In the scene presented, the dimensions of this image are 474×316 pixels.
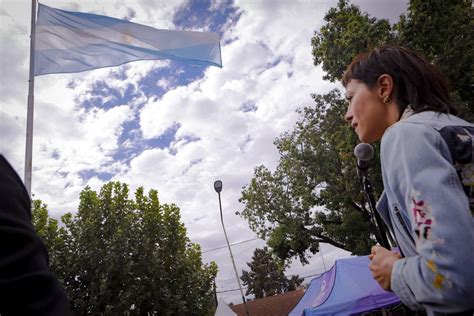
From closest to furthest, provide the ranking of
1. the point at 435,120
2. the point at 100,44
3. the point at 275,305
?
the point at 435,120 → the point at 100,44 → the point at 275,305

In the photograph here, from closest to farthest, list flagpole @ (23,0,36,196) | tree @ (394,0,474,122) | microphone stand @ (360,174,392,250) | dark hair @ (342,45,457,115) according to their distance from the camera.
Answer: dark hair @ (342,45,457,115) → microphone stand @ (360,174,392,250) → flagpole @ (23,0,36,196) → tree @ (394,0,474,122)

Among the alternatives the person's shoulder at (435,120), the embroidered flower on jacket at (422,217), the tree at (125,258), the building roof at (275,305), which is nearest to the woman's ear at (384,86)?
the person's shoulder at (435,120)

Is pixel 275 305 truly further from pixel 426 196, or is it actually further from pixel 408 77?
pixel 426 196

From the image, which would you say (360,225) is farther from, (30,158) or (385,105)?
(385,105)

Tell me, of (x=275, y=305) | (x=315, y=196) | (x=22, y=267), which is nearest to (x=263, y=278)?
(x=275, y=305)

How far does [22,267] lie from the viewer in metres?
0.67

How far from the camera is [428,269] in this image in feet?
2.96

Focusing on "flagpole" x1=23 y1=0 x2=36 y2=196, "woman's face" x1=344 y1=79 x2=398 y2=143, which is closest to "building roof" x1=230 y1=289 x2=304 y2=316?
"flagpole" x1=23 y1=0 x2=36 y2=196

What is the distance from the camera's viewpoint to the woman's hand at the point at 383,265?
1.10m

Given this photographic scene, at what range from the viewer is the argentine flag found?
6680 mm

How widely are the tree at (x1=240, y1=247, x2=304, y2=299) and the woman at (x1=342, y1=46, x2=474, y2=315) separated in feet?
209

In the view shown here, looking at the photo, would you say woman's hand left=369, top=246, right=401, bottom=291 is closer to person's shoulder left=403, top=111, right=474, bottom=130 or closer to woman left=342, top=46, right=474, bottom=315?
woman left=342, top=46, right=474, bottom=315

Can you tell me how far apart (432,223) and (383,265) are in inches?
11.0

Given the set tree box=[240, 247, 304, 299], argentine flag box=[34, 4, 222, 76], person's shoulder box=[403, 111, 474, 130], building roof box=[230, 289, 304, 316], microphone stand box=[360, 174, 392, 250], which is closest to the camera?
person's shoulder box=[403, 111, 474, 130]
